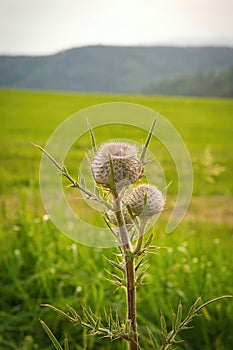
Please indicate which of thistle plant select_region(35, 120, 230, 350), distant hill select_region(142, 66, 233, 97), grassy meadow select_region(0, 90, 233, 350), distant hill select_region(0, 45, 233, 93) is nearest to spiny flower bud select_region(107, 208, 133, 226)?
thistle plant select_region(35, 120, 230, 350)

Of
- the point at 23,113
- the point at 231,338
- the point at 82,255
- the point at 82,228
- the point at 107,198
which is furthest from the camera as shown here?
the point at 23,113

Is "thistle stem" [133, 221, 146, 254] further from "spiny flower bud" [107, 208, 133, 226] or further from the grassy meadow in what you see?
the grassy meadow

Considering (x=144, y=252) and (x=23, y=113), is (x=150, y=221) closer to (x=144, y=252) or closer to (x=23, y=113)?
(x=144, y=252)

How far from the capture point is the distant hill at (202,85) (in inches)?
1503

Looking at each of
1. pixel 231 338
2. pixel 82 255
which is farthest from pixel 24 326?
pixel 231 338

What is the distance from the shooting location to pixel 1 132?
64.4 feet

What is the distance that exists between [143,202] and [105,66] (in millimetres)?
20680

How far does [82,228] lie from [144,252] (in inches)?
102

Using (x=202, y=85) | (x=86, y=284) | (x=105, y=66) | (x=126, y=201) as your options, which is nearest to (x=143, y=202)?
(x=126, y=201)

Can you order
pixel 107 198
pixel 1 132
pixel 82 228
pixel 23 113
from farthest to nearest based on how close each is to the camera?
1. pixel 23 113
2. pixel 1 132
3. pixel 82 228
4. pixel 107 198

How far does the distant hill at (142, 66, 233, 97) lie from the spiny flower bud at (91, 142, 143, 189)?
36932 mm

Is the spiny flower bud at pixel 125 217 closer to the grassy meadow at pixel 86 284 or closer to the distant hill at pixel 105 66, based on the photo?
the grassy meadow at pixel 86 284

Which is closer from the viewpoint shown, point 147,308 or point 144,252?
point 144,252

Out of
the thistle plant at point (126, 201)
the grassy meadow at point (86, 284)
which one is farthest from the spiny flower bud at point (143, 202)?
the grassy meadow at point (86, 284)
